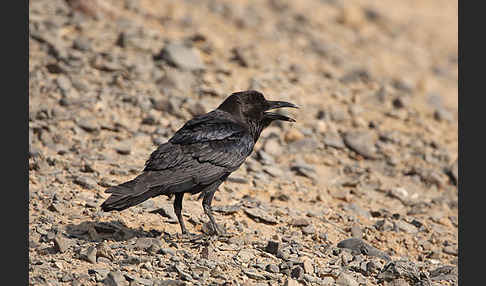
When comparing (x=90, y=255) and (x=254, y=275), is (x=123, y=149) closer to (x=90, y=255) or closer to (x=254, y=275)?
(x=90, y=255)

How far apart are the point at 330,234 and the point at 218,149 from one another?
2.10 meters

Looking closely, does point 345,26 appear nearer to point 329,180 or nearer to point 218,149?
point 329,180

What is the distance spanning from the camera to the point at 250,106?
9531mm

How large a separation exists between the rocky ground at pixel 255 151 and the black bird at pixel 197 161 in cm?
55

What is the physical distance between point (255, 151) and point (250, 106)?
8.88 feet

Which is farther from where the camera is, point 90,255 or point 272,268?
point 272,268

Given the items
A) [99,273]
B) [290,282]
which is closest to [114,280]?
[99,273]

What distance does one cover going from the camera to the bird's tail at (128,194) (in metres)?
7.70

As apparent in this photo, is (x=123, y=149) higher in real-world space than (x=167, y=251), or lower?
higher

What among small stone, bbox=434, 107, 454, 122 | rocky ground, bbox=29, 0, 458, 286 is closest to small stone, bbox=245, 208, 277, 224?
rocky ground, bbox=29, 0, 458, 286

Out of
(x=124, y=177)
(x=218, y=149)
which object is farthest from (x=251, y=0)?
(x=218, y=149)

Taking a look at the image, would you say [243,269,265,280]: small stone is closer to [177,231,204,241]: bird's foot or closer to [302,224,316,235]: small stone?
[177,231,204,241]: bird's foot

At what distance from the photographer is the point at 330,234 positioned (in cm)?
973

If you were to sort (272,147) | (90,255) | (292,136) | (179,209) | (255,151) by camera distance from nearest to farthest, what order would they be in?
1. (90,255)
2. (179,209)
3. (255,151)
4. (272,147)
5. (292,136)
